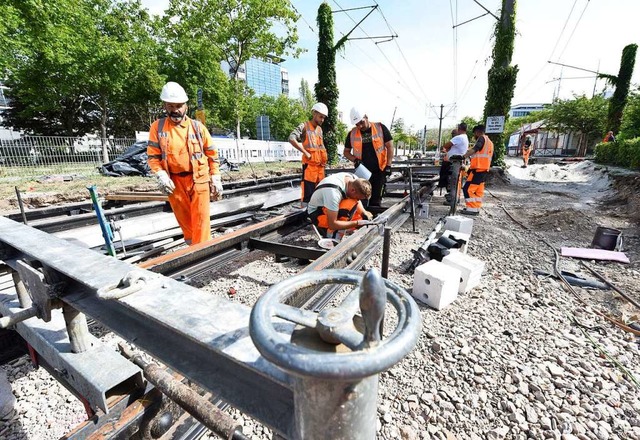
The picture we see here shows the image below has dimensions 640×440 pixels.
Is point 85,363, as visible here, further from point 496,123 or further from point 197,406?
point 496,123

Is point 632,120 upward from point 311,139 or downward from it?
upward

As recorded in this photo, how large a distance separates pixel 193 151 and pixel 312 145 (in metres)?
2.32

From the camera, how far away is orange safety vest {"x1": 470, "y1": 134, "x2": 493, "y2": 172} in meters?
6.77

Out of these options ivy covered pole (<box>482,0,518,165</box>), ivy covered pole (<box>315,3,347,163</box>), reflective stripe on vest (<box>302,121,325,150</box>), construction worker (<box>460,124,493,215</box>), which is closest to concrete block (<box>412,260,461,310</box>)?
reflective stripe on vest (<box>302,121,325,150</box>)

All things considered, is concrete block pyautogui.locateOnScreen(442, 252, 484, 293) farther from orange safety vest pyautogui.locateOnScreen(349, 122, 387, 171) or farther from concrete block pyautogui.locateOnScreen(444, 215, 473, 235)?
orange safety vest pyautogui.locateOnScreen(349, 122, 387, 171)

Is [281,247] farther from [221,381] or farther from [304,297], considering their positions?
[221,381]

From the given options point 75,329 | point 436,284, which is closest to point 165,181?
point 75,329

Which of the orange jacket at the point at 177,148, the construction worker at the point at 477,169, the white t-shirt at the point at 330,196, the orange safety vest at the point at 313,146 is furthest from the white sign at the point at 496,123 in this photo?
the orange jacket at the point at 177,148

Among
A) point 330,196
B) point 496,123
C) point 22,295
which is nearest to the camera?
point 22,295

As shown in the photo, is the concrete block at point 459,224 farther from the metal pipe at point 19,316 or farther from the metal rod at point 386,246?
the metal pipe at point 19,316

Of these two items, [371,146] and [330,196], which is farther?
[371,146]

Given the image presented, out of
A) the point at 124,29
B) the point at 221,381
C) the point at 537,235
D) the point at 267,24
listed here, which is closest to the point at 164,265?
the point at 221,381

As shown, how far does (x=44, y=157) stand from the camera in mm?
13891

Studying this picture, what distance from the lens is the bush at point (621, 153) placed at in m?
12.7
